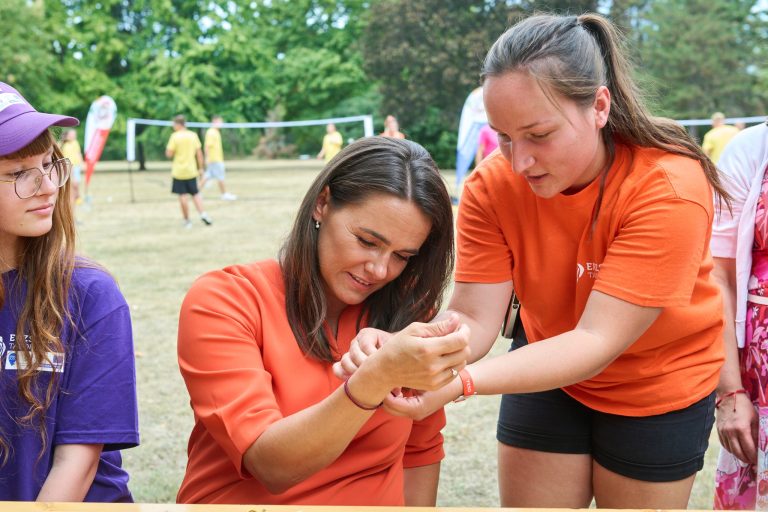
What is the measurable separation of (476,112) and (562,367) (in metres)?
11.3

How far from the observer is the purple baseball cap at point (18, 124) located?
1819 millimetres

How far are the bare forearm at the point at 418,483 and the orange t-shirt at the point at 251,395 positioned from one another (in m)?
0.26

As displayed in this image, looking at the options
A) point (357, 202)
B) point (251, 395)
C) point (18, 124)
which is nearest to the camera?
point (251, 395)

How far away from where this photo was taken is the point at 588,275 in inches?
76.3

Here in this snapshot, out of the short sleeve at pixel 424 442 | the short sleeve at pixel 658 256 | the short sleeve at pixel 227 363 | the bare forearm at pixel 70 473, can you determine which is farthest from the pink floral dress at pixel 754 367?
the bare forearm at pixel 70 473

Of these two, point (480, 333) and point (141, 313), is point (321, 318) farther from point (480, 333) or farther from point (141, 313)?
point (141, 313)

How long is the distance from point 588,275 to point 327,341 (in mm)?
630

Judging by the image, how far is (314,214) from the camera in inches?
78.4

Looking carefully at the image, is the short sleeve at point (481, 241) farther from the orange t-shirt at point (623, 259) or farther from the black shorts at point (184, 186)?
the black shorts at point (184, 186)

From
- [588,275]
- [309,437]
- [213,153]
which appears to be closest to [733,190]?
[588,275]

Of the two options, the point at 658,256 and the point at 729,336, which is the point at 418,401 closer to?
the point at 658,256

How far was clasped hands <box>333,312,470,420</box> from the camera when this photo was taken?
157 cm

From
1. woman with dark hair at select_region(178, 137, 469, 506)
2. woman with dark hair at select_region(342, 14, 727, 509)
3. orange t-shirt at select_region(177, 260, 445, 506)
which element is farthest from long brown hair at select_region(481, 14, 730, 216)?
orange t-shirt at select_region(177, 260, 445, 506)

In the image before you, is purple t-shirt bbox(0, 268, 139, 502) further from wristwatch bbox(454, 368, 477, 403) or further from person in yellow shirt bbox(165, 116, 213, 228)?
person in yellow shirt bbox(165, 116, 213, 228)
